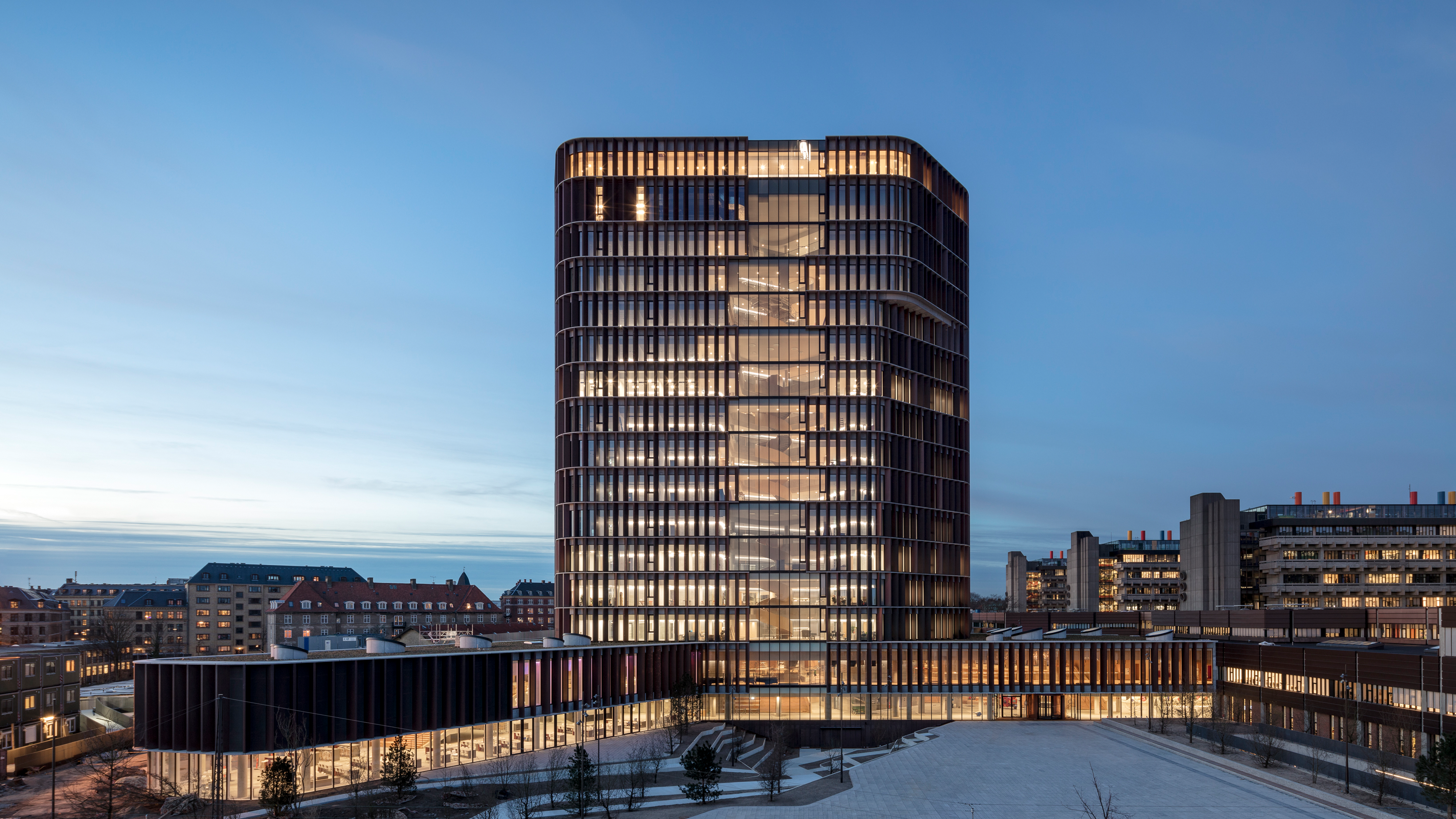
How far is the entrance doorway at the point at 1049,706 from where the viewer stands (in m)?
116

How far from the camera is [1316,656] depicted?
93.8 meters

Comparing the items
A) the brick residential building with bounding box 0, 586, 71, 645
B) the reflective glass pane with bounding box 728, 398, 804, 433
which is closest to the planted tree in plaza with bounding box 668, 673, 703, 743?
the reflective glass pane with bounding box 728, 398, 804, 433

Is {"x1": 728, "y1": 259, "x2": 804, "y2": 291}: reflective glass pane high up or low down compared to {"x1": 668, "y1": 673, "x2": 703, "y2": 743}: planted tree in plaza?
up

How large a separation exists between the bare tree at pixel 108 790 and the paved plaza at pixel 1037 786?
3573 centimetres

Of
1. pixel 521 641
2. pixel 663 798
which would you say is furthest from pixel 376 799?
pixel 521 641

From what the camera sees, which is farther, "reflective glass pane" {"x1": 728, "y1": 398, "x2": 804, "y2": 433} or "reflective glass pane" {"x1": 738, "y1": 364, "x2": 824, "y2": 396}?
"reflective glass pane" {"x1": 738, "y1": 364, "x2": 824, "y2": 396}

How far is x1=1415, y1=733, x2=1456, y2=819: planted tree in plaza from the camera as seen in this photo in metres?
60.4

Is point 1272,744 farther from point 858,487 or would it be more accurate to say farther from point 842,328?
point 842,328

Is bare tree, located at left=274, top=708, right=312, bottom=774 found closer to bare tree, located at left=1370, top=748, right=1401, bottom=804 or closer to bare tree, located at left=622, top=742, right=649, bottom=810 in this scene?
bare tree, located at left=622, top=742, right=649, bottom=810

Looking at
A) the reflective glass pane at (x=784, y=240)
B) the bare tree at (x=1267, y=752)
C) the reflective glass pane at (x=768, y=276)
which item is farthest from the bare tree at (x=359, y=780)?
the reflective glass pane at (x=784, y=240)

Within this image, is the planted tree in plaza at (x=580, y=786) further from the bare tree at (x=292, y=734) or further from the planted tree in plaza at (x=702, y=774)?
the bare tree at (x=292, y=734)

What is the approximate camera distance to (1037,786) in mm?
75938

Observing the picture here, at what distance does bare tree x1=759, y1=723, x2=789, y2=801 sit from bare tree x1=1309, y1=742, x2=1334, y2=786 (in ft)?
121

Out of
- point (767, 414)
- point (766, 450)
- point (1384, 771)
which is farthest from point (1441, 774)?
point (767, 414)
